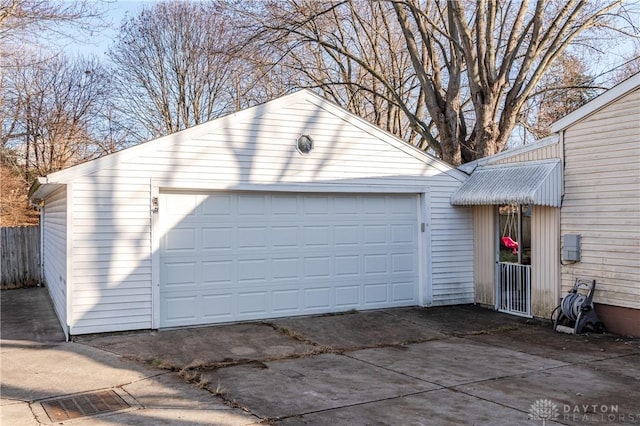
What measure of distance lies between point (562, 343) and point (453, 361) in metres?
2.10

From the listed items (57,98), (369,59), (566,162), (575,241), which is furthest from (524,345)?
(57,98)

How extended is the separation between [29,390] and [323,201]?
221 inches

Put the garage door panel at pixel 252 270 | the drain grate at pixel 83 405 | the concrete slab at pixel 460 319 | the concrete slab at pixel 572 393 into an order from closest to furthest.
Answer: the concrete slab at pixel 572 393, the drain grate at pixel 83 405, the concrete slab at pixel 460 319, the garage door panel at pixel 252 270

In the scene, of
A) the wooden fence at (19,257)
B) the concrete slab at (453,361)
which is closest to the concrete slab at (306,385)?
the concrete slab at (453,361)

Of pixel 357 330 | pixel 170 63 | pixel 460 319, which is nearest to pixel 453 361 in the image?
pixel 357 330

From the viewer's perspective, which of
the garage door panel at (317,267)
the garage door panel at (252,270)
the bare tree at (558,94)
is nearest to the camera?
the garage door panel at (252,270)

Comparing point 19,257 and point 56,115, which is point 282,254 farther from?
point 56,115

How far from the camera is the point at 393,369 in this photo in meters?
6.66

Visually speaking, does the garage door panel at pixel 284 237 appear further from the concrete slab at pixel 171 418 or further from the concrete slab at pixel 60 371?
the concrete slab at pixel 171 418

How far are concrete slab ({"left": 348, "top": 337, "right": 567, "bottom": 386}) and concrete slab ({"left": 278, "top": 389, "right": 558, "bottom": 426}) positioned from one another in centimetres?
69

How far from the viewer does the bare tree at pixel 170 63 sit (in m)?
21.9

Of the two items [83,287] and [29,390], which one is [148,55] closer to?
[83,287]

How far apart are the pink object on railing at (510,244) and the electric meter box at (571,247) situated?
1169mm

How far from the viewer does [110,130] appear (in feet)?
74.4
